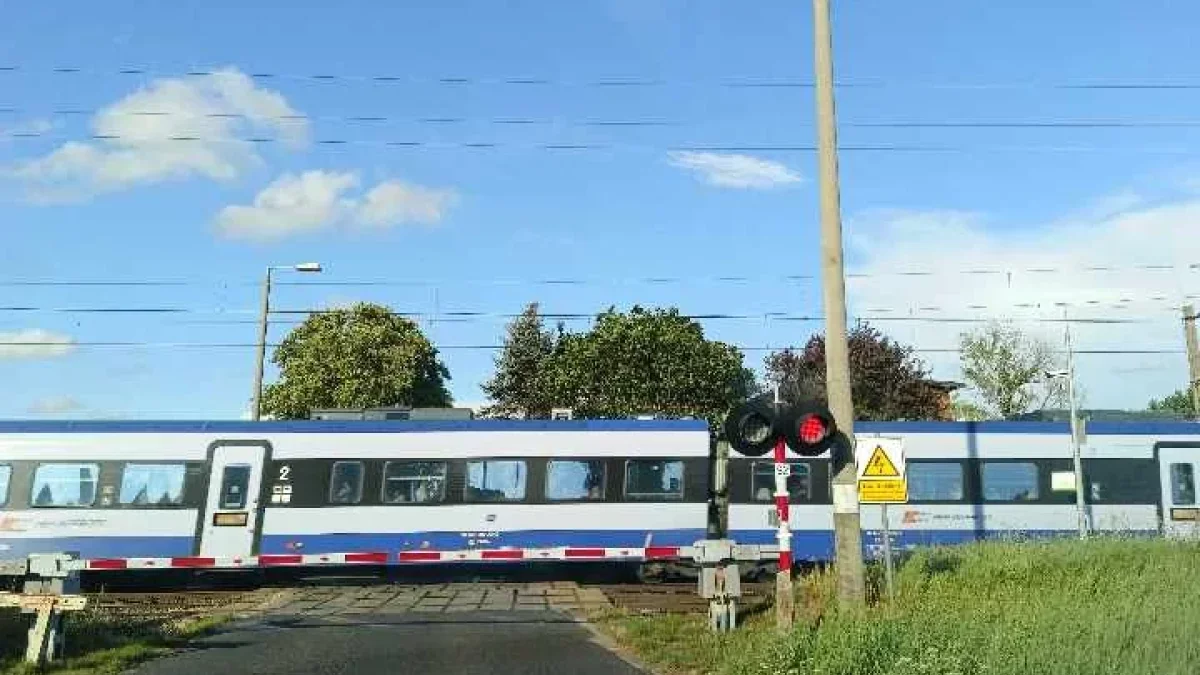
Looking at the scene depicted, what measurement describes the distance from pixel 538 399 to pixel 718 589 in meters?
40.2

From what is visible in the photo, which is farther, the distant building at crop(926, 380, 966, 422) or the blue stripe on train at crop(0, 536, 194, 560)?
the distant building at crop(926, 380, 966, 422)

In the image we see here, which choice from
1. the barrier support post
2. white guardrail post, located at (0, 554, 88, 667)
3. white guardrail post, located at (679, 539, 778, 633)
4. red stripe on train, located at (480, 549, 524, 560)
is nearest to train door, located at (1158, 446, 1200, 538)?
red stripe on train, located at (480, 549, 524, 560)

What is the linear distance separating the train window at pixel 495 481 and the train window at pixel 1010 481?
1050 centimetres

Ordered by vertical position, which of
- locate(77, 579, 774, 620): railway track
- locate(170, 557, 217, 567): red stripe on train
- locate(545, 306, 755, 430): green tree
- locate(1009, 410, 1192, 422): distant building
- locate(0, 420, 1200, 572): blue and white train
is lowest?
locate(77, 579, 774, 620): railway track

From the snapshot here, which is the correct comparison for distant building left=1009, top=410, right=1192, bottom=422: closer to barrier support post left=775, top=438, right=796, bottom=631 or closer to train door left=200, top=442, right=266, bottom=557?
barrier support post left=775, top=438, right=796, bottom=631

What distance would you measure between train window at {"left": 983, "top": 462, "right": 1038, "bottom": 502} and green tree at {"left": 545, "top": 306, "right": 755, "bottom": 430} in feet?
66.9

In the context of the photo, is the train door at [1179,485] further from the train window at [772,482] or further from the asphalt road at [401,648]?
the asphalt road at [401,648]

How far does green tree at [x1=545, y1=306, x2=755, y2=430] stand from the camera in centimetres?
4303

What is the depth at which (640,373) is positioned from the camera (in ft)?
142

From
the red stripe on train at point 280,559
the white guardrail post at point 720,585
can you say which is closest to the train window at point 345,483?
the red stripe on train at point 280,559

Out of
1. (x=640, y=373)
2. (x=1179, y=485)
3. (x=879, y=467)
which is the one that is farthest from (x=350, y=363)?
(x=879, y=467)

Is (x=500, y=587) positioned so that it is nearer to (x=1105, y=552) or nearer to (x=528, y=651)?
(x=528, y=651)

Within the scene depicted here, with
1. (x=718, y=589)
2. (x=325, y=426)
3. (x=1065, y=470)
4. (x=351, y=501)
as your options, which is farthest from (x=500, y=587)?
(x=1065, y=470)

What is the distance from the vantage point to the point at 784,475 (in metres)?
11.4
